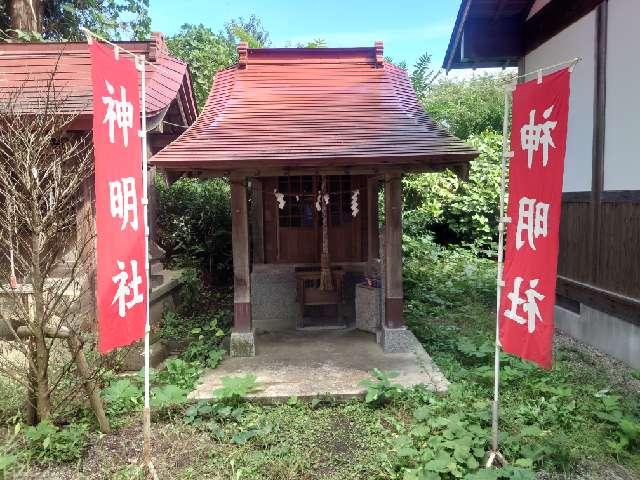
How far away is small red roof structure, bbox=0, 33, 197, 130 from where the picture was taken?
25.7 feet

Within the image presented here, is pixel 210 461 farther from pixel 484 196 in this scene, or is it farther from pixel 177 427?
pixel 484 196

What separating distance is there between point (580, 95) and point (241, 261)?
242 inches

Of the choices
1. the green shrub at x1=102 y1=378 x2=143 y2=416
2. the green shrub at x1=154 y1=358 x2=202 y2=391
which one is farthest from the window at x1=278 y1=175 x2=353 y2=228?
the green shrub at x1=102 y1=378 x2=143 y2=416

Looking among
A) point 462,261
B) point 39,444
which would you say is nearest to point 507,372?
point 39,444

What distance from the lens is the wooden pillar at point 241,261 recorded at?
7078mm

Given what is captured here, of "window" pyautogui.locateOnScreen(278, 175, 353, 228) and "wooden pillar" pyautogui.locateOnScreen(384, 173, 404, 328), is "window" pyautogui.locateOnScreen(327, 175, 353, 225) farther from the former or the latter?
"wooden pillar" pyautogui.locateOnScreen(384, 173, 404, 328)

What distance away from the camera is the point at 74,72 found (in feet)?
28.5

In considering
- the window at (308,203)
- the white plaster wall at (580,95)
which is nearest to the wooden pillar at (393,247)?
the window at (308,203)

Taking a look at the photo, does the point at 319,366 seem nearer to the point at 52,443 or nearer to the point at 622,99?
the point at 52,443

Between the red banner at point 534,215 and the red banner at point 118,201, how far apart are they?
10.6ft

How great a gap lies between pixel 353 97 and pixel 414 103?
1.07 meters

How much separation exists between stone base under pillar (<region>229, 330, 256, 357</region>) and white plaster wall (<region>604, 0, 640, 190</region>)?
19.0ft

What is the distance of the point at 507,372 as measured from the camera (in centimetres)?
611

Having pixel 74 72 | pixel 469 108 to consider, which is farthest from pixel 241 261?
pixel 469 108
